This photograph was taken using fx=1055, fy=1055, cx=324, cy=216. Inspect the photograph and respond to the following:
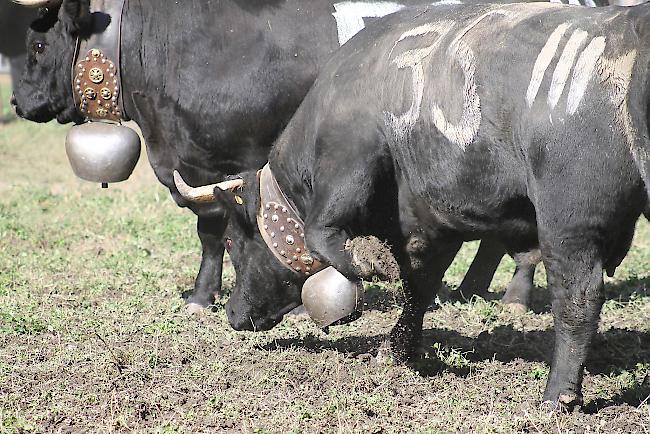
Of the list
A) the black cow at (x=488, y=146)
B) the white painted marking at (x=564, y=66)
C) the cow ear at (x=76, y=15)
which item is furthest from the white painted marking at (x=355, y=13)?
the white painted marking at (x=564, y=66)

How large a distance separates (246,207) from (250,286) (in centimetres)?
40

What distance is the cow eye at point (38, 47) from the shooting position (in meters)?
6.20

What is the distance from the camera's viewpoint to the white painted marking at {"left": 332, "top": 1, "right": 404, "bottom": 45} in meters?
5.70

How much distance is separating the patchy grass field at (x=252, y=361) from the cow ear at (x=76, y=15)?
1.61m

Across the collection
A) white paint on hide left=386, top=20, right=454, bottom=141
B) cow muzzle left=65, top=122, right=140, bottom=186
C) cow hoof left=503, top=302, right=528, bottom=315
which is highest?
white paint on hide left=386, top=20, right=454, bottom=141

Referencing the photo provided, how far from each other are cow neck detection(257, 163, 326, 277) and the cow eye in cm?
197

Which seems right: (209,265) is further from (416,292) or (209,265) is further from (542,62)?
(542,62)

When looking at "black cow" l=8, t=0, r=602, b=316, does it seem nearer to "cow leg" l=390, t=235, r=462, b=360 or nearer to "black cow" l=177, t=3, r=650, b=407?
"black cow" l=177, t=3, r=650, b=407

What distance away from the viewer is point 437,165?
423 cm

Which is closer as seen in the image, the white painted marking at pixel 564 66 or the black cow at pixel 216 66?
the white painted marking at pixel 564 66

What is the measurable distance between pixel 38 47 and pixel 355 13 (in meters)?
1.92

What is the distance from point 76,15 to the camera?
231 inches

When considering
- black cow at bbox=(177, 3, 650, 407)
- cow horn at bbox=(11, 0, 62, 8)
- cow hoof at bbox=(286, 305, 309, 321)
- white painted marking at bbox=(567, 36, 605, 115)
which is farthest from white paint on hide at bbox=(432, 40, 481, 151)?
cow horn at bbox=(11, 0, 62, 8)

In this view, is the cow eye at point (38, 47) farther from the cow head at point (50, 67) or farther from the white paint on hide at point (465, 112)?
the white paint on hide at point (465, 112)
